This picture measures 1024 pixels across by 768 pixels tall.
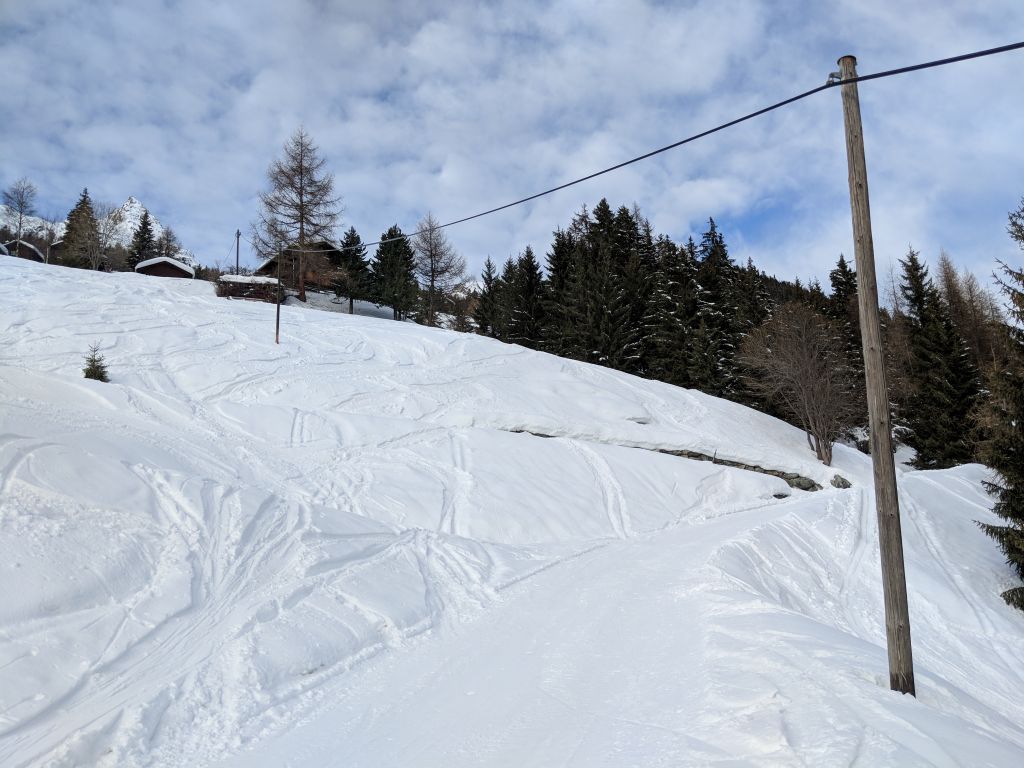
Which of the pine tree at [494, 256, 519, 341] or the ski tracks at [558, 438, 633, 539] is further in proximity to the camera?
the pine tree at [494, 256, 519, 341]

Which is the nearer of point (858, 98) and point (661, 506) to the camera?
point (858, 98)

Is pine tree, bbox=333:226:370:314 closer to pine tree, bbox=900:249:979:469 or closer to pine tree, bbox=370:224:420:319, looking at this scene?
pine tree, bbox=370:224:420:319

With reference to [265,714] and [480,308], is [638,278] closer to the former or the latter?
[480,308]

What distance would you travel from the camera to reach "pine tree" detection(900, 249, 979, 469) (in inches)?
1054

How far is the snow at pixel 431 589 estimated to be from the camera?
3.69 m

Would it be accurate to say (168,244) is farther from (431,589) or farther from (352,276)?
(431,589)

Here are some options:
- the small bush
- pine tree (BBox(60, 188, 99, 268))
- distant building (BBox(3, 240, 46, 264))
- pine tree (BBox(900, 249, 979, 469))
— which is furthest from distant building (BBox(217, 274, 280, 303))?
pine tree (BBox(900, 249, 979, 469))

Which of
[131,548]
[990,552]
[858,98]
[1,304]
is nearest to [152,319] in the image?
[1,304]

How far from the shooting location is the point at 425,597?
7027 millimetres

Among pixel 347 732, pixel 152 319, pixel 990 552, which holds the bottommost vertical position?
pixel 990 552

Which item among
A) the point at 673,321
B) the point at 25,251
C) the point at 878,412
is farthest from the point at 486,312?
the point at 25,251

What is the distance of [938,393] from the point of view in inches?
1080

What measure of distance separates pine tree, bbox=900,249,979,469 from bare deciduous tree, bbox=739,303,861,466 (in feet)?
21.3

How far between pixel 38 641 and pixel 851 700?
6.53m
